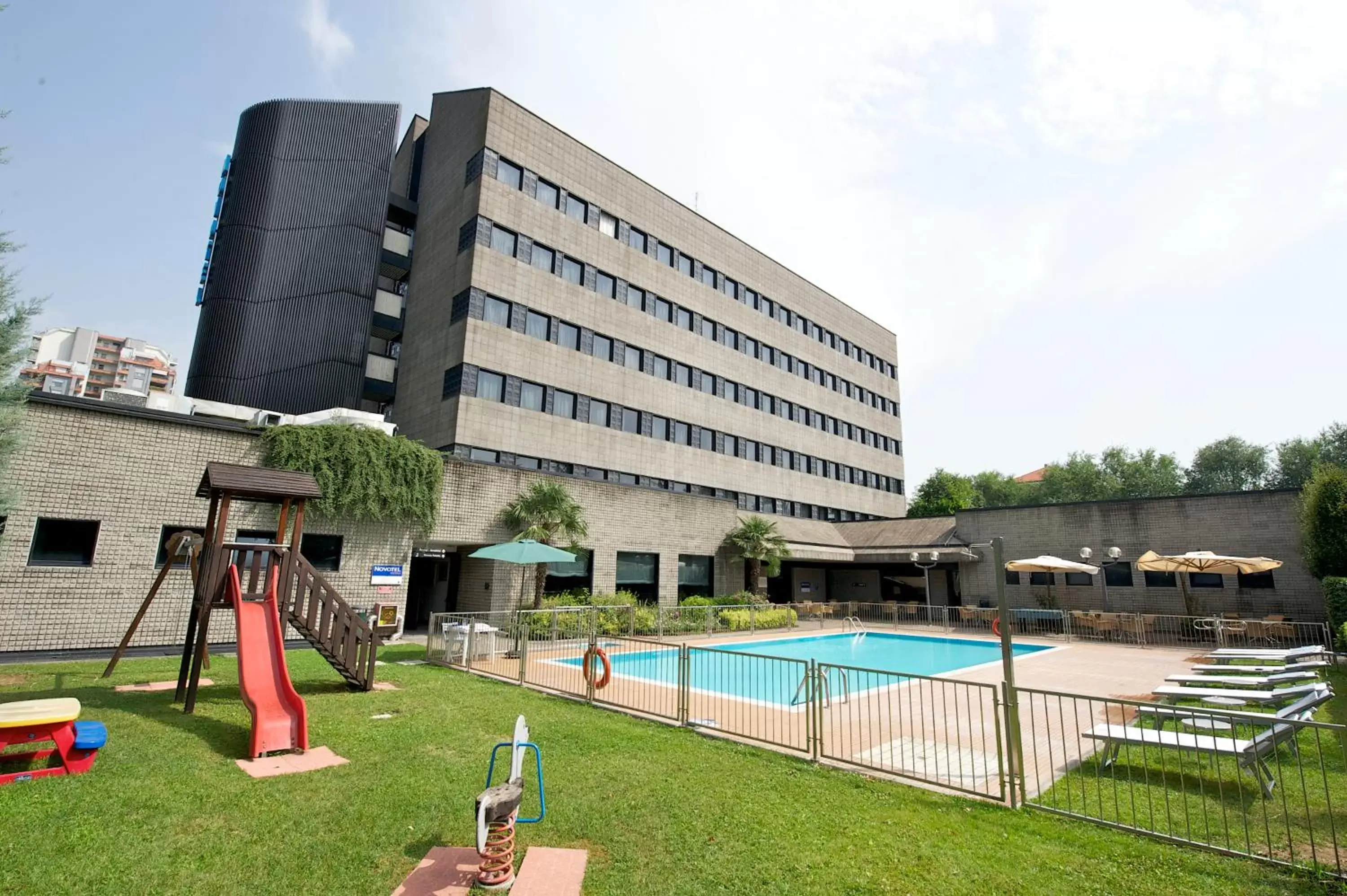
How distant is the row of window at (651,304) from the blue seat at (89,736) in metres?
21.4

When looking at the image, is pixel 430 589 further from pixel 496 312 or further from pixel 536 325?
pixel 536 325

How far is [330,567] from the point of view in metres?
16.2

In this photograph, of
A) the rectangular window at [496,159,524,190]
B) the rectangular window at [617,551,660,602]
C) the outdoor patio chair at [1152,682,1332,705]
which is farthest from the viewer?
the rectangular window at [496,159,524,190]

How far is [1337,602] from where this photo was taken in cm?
1546

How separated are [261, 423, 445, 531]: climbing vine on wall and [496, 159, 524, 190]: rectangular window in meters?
13.1

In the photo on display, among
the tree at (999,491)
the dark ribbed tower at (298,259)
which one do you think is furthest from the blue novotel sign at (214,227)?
the tree at (999,491)

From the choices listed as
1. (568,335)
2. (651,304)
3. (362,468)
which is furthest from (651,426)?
(362,468)

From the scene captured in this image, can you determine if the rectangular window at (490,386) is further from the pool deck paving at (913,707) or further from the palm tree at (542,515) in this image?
the pool deck paving at (913,707)

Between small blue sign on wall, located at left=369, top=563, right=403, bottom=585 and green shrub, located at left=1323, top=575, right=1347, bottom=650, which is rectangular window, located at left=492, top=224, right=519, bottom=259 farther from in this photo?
green shrub, located at left=1323, top=575, right=1347, bottom=650

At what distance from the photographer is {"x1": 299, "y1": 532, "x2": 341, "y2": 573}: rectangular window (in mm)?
16078

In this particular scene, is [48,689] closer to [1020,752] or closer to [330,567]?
[330,567]

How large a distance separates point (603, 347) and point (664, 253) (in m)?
7.19

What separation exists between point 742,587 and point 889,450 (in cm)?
2313

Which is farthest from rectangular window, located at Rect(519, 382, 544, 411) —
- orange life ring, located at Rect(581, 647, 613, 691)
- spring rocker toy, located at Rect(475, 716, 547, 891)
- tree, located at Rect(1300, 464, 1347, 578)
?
tree, located at Rect(1300, 464, 1347, 578)
